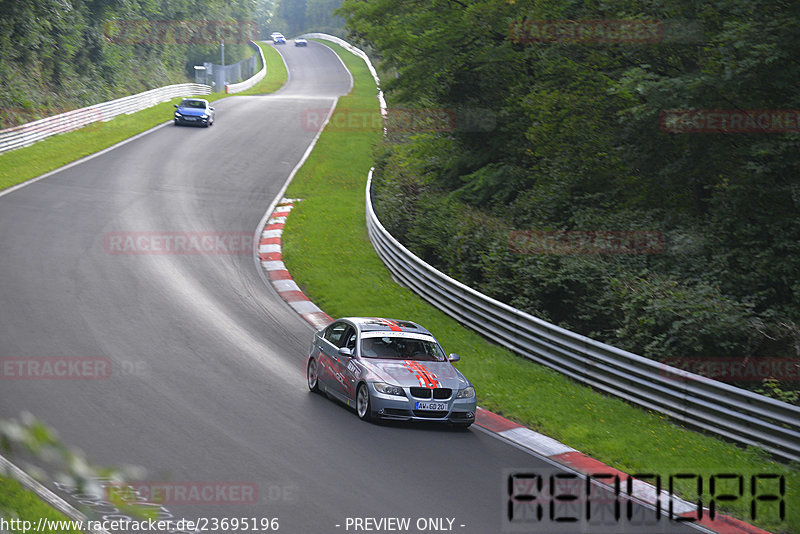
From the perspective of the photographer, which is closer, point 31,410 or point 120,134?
point 31,410

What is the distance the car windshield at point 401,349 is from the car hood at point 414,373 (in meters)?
0.20

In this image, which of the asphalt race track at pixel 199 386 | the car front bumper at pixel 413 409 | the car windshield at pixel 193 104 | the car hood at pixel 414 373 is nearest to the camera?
the asphalt race track at pixel 199 386

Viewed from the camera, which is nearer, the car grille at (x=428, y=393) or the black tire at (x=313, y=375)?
the car grille at (x=428, y=393)

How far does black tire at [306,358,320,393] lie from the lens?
1314cm

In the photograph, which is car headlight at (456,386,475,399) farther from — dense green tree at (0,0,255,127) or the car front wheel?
dense green tree at (0,0,255,127)

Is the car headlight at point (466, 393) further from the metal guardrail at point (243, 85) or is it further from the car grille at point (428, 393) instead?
the metal guardrail at point (243, 85)

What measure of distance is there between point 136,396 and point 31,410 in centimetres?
148

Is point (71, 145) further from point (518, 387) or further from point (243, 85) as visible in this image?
point (243, 85)

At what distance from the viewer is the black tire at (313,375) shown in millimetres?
13141

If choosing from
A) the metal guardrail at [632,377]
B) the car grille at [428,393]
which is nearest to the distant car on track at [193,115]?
the metal guardrail at [632,377]

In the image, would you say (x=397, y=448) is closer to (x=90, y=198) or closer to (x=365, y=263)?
(x=365, y=263)

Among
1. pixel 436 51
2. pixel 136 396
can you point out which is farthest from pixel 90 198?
pixel 136 396

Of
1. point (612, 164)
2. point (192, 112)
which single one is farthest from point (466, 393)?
point (192, 112)

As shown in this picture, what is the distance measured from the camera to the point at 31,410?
35.4ft
